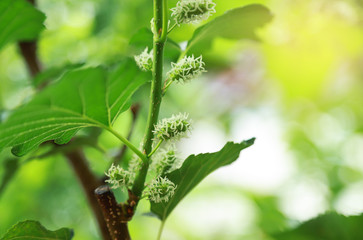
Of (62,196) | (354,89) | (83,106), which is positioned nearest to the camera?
(83,106)

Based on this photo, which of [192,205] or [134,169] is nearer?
[134,169]

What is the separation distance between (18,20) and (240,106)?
1026mm

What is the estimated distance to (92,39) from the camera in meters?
0.89

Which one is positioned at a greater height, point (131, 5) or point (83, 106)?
point (131, 5)

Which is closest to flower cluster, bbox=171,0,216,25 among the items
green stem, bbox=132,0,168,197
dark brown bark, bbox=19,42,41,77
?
green stem, bbox=132,0,168,197

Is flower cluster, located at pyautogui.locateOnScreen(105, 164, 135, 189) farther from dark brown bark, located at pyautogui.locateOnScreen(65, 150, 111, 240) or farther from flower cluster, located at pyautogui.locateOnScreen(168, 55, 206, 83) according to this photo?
dark brown bark, located at pyautogui.locateOnScreen(65, 150, 111, 240)

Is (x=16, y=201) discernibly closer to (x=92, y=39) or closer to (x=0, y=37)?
(x=92, y=39)

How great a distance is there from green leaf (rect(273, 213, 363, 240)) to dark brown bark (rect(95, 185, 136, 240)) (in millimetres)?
134

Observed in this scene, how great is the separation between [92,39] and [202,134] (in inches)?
22.8

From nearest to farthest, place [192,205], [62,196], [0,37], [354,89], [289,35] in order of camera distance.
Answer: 1. [0,37]
2. [289,35]
3. [62,196]
4. [354,89]
5. [192,205]

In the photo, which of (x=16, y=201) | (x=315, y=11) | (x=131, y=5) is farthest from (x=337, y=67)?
(x=16, y=201)

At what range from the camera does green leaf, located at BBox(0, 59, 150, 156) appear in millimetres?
241

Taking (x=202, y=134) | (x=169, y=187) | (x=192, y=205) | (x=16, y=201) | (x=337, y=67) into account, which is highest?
(x=337, y=67)

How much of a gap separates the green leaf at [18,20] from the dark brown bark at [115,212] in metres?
0.23
